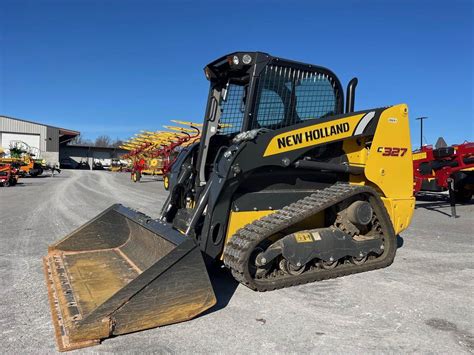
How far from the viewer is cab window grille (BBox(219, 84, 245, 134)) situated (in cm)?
504

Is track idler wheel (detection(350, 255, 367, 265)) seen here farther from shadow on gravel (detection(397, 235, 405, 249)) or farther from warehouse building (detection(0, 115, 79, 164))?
warehouse building (detection(0, 115, 79, 164))

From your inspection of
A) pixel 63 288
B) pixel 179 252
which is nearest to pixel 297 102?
pixel 179 252

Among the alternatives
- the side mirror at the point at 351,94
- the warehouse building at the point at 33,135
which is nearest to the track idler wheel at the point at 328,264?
the side mirror at the point at 351,94

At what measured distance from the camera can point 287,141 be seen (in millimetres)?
4371

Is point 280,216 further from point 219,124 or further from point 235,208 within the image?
point 219,124

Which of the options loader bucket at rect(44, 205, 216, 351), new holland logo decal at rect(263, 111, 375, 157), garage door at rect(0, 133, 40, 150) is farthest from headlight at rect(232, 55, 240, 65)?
garage door at rect(0, 133, 40, 150)

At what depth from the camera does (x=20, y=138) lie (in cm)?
5784

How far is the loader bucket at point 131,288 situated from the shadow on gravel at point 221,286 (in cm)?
37

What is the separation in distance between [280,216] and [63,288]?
7.37 ft

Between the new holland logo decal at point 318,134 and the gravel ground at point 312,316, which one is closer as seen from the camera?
the gravel ground at point 312,316

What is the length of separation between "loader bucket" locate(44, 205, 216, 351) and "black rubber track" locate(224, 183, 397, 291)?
1.99ft

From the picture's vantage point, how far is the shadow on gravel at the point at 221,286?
12.3 feet

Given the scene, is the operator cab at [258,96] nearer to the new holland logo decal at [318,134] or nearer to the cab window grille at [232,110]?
the cab window grille at [232,110]

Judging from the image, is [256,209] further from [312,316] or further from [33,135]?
[33,135]
